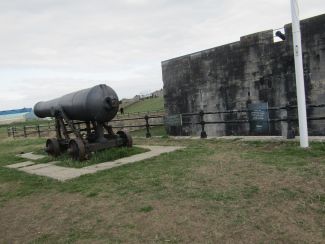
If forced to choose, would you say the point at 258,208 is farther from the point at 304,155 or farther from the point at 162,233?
the point at 304,155

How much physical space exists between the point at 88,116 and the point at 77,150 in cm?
94

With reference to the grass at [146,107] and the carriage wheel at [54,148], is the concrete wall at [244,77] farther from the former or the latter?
the grass at [146,107]

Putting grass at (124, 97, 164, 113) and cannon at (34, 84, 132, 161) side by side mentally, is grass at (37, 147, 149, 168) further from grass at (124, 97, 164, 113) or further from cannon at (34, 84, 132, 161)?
grass at (124, 97, 164, 113)

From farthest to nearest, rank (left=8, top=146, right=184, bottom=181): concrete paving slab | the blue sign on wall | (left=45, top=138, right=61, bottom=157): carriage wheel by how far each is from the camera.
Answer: the blue sign on wall, (left=45, top=138, right=61, bottom=157): carriage wheel, (left=8, top=146, right=184, bottom=181): concrete paving slab

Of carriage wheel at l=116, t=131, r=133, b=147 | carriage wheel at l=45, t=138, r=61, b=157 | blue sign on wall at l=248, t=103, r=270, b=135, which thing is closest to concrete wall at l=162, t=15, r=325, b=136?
blue sign on wall at l=248, t=103, r=270, b=135

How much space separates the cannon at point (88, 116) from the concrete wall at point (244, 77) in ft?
16.3

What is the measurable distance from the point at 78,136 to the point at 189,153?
9.92 ft

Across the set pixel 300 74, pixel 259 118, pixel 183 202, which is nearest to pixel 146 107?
pixel 259 118

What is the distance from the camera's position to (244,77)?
1288 cm

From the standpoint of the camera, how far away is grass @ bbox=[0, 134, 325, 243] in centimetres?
390

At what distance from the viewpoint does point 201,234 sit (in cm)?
385

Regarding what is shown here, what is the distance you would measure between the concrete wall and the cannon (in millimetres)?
4983

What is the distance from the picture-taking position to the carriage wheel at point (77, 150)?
358 inches

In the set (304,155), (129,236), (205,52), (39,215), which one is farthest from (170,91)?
Result: (129,236)
